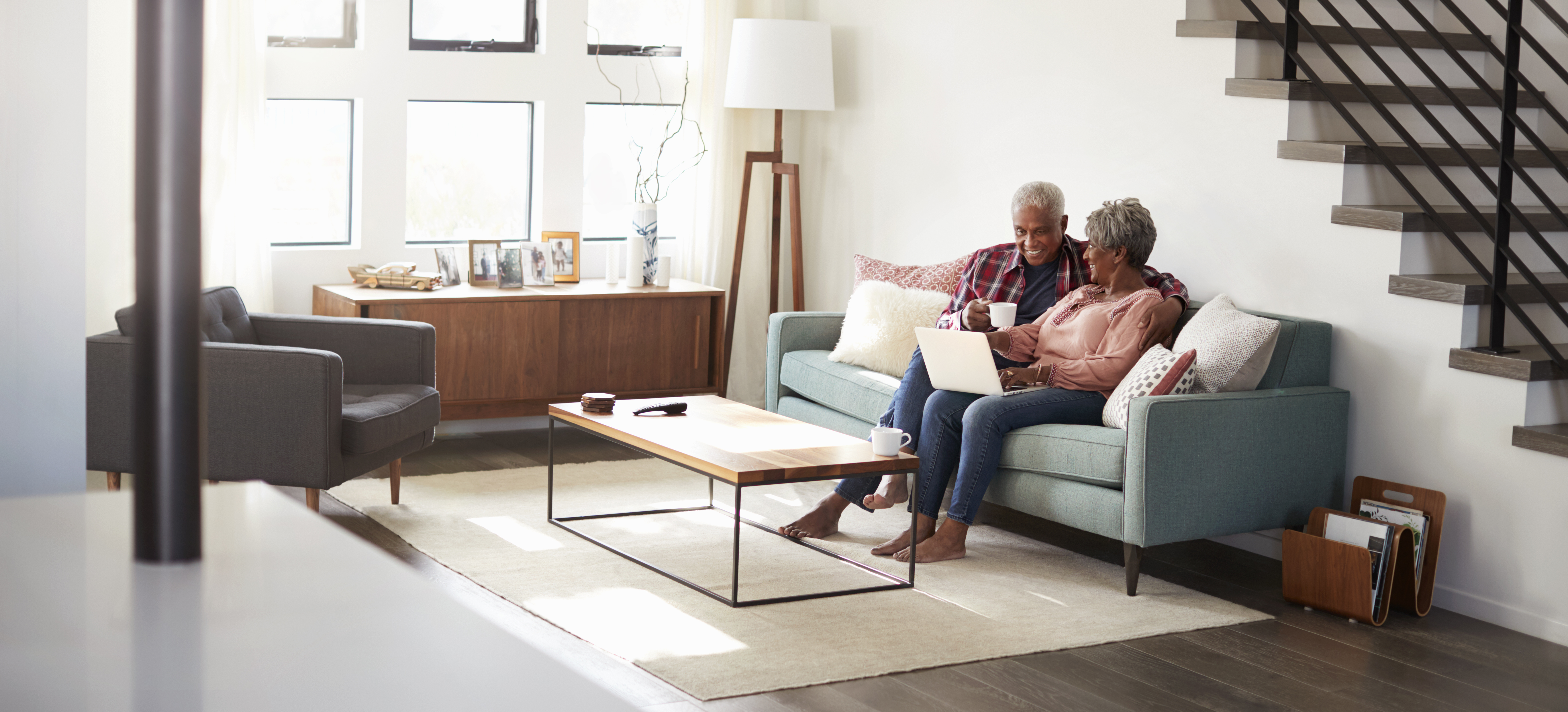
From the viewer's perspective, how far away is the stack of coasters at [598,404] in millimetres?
4113

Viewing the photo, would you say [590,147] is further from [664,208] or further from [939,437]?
[939,437]

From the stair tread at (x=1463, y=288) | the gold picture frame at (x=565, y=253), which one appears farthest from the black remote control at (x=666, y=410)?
the stair tread at (x=1463, y=288)

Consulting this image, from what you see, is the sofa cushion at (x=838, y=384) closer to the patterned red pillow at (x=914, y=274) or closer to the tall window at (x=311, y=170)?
the patterned red pillow at (x=914, y=274)

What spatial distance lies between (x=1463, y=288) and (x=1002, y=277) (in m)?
1.39

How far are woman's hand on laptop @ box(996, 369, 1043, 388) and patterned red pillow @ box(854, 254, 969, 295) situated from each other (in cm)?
77

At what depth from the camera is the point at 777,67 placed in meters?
5.73

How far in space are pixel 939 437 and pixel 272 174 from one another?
2.92m

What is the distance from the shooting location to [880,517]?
4.51m

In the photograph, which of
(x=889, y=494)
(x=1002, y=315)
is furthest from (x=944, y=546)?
(x=1002, y=315)

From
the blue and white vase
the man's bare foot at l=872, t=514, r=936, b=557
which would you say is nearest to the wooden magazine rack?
the man's bare foot at l=872, t=514, r=936, b=557

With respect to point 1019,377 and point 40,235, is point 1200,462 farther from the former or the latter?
point 40,235

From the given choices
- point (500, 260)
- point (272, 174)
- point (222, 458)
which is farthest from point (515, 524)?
point (272, 174)

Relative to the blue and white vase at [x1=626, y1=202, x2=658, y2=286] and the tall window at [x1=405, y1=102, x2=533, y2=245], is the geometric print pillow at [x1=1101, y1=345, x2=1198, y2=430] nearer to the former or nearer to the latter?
the blue and white vase at [x1=626, y1=202, x2=658, y2=286]

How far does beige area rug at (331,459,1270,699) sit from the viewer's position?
124 inches
